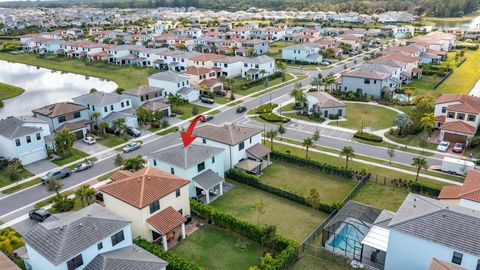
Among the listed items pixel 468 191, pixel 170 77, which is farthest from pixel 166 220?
pixel 170 77

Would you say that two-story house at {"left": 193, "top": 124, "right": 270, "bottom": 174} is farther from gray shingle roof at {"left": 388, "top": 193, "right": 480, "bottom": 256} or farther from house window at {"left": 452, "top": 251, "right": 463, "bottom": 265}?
house window at {"left": 452, "top": 251, "right": 463, "bottom": 265}

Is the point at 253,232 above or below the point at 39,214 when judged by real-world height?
below

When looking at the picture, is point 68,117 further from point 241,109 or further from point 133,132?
point 241,109

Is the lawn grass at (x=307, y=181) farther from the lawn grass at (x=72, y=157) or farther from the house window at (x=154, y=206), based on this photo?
the lawn grass at (x=72, y=157)

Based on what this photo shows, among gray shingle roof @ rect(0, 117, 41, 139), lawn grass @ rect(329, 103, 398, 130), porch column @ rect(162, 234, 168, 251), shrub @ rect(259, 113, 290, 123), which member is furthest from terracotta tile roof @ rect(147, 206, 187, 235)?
lawn grass @ rect(329, 103, 398, 130)

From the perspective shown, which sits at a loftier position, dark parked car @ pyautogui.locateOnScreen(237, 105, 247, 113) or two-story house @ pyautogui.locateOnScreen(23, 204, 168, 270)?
two-story house @ pyautogui.locateOnScreen(23, 204, 168, 270)

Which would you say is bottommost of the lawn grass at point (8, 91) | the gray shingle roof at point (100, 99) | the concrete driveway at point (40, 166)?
the concrete driveway at point (40, 166)

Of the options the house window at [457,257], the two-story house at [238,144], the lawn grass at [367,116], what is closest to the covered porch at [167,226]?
the two-story house at [238,144]
